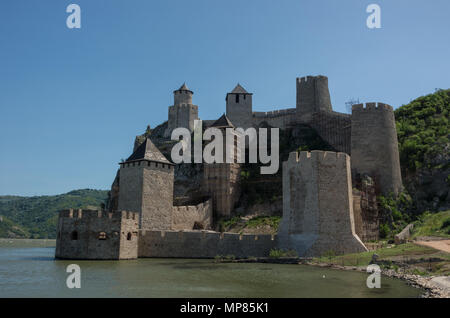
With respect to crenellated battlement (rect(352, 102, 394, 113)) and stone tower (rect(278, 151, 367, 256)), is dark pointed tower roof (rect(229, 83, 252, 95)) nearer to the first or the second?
crenellated battlement (rect(352, 102, 394, 113))

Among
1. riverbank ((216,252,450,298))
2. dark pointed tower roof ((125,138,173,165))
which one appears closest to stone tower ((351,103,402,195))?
riverbank ((216,252,450,298))

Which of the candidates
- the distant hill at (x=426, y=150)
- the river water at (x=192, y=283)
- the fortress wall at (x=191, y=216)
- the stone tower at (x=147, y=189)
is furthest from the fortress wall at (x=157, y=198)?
the distant hill at (x=426, y=150)

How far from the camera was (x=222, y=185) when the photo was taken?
4119 centimetres

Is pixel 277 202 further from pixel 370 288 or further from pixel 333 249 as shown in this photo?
pixel 370 288

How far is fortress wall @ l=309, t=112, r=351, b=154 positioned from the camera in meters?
42.2

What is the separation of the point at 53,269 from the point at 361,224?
20403 millimetres

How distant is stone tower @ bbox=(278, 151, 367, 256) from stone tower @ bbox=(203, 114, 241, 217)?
1318cm

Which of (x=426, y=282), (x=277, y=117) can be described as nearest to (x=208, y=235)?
(x=426, y=282)

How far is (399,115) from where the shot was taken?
148 ft
